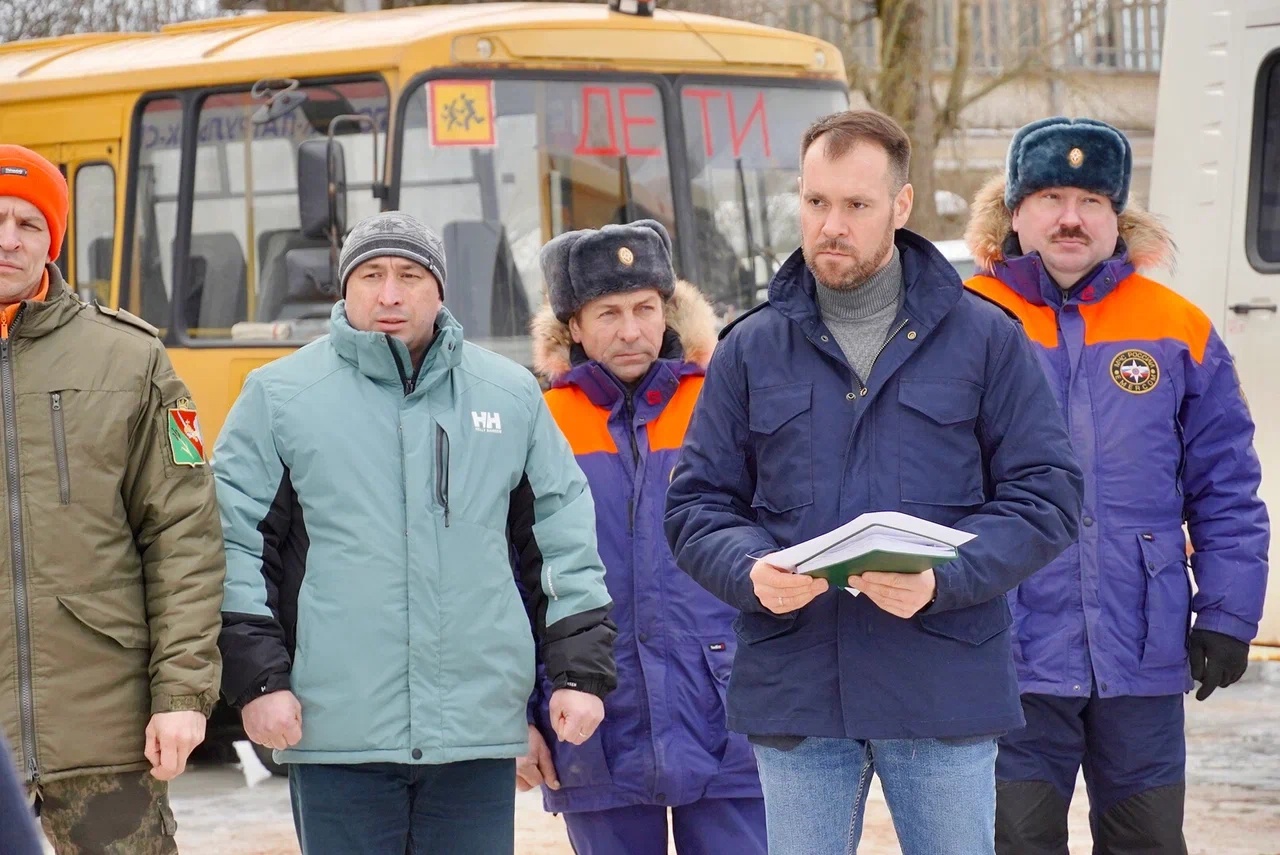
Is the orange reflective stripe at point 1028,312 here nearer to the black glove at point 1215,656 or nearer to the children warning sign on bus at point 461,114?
the black glove at point 1215,656

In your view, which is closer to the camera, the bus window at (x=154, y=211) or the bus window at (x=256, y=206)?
the bus window at (x=256, y=206)

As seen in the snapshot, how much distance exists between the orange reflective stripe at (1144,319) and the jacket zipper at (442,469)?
1.45m

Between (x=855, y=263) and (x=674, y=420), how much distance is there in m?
0.92

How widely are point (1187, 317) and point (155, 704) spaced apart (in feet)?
7.63

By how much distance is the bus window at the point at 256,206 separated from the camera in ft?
25.6

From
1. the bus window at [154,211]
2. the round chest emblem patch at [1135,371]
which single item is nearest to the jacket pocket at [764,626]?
the round chest emblem patch at [1135,371]

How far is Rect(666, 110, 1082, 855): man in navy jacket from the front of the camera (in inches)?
126

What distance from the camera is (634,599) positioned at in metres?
4.02

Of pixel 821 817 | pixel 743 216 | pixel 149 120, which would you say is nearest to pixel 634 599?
pixel 821 817

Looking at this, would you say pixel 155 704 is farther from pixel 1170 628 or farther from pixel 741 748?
pixel 1170 628

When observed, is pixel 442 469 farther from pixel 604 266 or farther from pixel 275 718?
pixel 604 266

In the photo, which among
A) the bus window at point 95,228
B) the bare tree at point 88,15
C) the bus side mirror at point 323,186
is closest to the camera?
the bus side mirror at point 323,186

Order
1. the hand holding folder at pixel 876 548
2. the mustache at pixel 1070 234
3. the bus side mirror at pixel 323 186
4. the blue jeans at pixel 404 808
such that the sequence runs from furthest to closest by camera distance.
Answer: the bus side mirror at pixel 323 186, the mustache at pixel 1070 234, the blue jeans at pixel 404 808, the hand holding folder at pixel 876 548

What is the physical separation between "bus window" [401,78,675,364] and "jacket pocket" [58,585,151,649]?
3.96 metres
